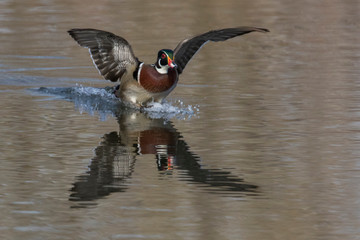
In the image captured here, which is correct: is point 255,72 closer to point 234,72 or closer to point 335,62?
point 234,72

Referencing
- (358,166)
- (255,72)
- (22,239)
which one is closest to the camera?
(22,239)

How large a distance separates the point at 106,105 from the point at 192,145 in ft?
10.5

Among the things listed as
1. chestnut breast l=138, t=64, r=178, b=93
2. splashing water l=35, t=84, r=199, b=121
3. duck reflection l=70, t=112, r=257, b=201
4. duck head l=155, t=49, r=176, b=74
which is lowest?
duck reflection l=70, t=112, r=257, b=201

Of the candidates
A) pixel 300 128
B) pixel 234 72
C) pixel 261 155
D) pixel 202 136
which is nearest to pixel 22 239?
pixel 261 155

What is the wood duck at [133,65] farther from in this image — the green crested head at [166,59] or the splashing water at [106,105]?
the splashing water at [106,105]

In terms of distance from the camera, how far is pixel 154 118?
10906mm

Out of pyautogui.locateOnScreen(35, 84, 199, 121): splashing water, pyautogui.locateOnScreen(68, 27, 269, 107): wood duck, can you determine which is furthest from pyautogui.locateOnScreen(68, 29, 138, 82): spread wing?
pyautogui.locateOnScreen(35, 84, 199, 121): splashing water

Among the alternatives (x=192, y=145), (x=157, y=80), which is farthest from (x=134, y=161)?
(x=157, y=80)

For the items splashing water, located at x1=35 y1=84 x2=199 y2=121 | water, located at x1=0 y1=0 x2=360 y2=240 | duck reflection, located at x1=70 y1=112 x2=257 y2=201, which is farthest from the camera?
splashing water, located at x1=35 y1=84 x2=199 y2=121

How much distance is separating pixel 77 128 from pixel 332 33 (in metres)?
9.41

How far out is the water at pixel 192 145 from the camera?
646 cm

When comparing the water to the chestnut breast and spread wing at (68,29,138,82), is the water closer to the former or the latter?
the chestnut breast

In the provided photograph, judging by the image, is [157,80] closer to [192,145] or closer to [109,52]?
[109,52]

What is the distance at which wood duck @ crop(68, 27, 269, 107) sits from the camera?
36.9 feet
